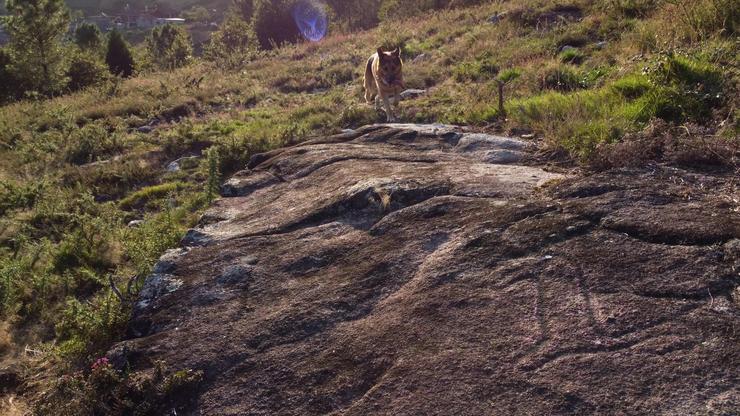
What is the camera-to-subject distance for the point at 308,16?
111 feet

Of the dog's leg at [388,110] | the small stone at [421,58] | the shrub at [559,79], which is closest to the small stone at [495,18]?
the small stone at [421,58]

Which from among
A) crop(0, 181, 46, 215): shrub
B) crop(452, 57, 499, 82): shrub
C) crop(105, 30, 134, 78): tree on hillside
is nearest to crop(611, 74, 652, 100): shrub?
crop(452, 57, 499, 82): shrub

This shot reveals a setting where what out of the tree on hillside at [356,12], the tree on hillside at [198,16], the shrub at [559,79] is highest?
the tree on hillside at [198,16]

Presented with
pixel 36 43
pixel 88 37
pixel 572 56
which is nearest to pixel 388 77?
pixel 572 56

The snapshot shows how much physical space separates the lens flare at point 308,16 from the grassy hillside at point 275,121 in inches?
645

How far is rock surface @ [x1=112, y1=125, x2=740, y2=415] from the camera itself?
8.16ft

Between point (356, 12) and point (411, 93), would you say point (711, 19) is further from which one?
point (356, 12)

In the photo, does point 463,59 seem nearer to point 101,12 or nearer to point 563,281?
point 563,281

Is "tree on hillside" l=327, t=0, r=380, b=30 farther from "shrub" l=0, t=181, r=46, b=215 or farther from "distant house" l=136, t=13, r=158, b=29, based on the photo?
"distant house" l=136, t=13, r=158, b=29

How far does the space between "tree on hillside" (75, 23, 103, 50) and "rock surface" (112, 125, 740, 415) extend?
29.2m

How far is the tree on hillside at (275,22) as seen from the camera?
33750 millimetres

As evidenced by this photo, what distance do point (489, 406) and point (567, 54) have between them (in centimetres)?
854

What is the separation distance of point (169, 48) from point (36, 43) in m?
9.93

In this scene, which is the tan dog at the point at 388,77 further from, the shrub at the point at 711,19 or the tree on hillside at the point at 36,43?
the tree on hillside at the point at 36,43
